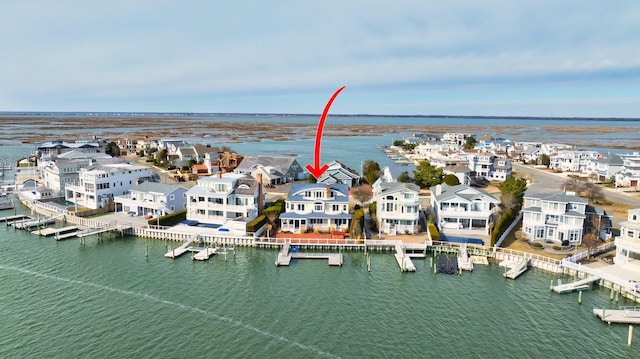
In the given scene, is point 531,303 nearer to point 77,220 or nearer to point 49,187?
point 77,220

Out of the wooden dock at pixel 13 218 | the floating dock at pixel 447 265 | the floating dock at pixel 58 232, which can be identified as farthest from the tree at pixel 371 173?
the wooden dock at pixel 13 218

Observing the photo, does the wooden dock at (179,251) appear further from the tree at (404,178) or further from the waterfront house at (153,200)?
the tree at (404,178)

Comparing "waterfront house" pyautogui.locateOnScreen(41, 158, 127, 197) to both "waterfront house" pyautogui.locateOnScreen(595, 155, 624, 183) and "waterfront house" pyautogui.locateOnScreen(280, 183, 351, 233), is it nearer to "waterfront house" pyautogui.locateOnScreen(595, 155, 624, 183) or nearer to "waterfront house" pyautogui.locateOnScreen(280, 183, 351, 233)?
"waterfront house" pyautogui.locateOnScreen(280, 183, 351, 233)

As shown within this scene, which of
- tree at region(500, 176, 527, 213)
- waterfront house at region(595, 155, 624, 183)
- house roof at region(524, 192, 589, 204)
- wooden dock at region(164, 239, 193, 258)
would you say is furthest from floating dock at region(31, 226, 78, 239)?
waterfront house at region(595, 155, 624, 183)

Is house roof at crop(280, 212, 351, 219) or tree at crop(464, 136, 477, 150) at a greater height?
tree at crop(464, 136, 477, 150)

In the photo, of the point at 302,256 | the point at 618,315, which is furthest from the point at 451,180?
the point at 618,315
